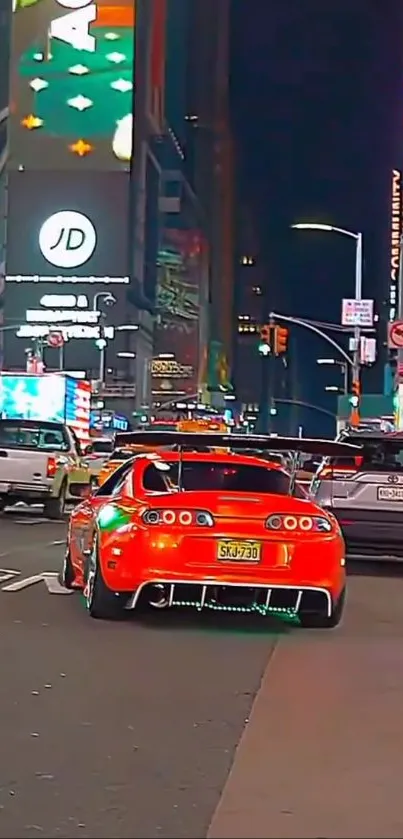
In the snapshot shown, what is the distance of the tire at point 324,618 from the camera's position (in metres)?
11.4

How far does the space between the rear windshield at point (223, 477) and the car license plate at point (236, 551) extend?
1.01 metres

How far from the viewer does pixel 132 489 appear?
1145cm

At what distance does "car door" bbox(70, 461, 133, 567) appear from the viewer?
12.0m

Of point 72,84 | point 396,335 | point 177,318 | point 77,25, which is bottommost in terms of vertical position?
point 396,335

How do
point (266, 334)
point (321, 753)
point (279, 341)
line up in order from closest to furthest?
point (321, 753)
point (279, 341)
point (266, 334)

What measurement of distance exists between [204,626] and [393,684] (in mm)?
2754

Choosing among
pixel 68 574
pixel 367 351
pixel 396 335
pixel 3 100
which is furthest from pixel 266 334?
pixel 3 100

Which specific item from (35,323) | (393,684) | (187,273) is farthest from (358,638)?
(187,273)

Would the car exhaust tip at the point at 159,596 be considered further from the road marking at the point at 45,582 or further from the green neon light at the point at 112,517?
the road marking at the point at 45,582

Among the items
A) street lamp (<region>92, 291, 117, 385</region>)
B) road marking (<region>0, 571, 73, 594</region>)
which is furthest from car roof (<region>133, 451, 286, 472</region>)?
street lamp (<region>92, 291, 117, 385</region>)

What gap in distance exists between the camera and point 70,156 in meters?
110

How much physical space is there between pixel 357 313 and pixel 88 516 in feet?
102

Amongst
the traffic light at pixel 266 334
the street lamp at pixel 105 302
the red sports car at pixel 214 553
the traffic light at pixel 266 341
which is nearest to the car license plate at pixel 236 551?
the red sports car at pixel 214 553

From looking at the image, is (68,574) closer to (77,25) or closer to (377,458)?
(377,458)
